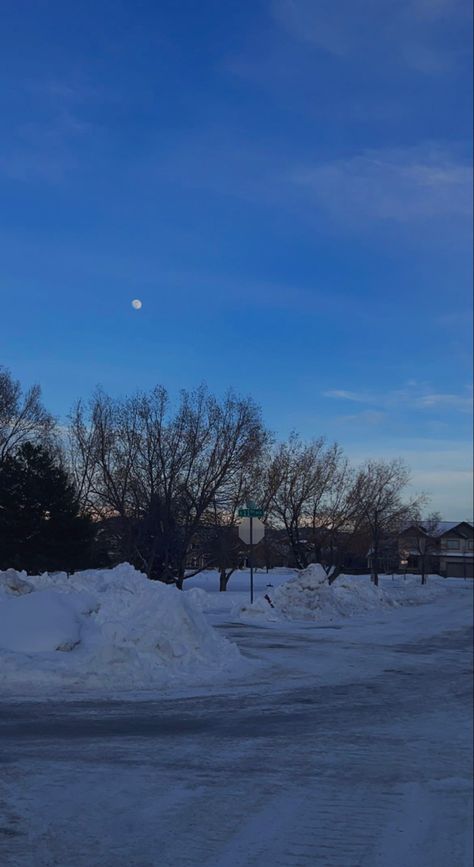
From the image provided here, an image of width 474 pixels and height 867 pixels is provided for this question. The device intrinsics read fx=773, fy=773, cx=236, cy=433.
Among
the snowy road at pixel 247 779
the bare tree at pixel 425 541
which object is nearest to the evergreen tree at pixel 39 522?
the snowy road at pixel 247 779

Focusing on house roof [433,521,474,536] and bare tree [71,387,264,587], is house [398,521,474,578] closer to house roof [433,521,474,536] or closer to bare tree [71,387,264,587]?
house roof [433,521,474,536]

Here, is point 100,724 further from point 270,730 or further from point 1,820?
point 1,820

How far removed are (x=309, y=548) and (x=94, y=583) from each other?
728 inches

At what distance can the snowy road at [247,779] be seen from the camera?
438 centimetres

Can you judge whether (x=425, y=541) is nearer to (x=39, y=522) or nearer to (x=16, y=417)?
(x=16, y=417)

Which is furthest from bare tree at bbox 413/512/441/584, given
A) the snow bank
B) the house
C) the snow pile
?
the snow bank

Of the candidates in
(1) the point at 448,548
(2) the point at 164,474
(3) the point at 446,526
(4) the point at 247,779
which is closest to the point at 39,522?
(2) the point at 164,474

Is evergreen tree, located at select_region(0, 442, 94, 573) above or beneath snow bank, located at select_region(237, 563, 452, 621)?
above

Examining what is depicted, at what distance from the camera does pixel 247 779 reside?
228 inches

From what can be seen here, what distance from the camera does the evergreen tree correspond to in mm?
29219

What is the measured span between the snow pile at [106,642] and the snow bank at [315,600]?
7.93m

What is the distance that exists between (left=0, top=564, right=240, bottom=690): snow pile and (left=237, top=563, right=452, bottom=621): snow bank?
7935 mm

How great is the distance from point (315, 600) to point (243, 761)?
54.0 ft

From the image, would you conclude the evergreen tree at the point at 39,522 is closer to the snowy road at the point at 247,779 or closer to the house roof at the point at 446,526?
the snowy road at the point at 247,779
